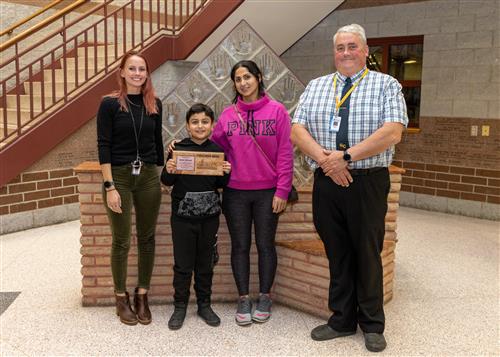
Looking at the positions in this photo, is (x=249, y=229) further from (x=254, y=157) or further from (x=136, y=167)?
(x=136, y=167)

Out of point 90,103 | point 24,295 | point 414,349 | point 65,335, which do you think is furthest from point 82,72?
point 414,349

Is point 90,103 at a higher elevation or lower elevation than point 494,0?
lower

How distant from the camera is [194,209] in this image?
2.48 metres

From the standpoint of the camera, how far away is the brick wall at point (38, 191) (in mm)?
4594

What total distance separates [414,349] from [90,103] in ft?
13.3

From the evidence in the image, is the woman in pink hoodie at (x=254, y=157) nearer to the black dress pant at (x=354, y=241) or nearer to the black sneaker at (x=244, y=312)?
the black sneaker at (x=244, y=312)

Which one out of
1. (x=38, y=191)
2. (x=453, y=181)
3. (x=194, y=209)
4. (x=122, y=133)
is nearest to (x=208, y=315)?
(x=194, y=209)

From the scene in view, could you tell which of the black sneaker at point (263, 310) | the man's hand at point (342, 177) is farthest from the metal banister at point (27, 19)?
the man's hand at point (342, 177)

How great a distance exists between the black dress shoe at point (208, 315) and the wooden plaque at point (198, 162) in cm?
80

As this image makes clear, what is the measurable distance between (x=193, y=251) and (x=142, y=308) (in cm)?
49

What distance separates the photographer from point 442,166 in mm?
5805

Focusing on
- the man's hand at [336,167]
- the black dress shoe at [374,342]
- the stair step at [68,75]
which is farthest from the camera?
the stair step at [68,75]

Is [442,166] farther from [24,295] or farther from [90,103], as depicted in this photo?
[24,295]

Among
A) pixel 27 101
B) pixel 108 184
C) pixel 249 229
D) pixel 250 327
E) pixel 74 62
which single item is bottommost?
pixel 250 327
